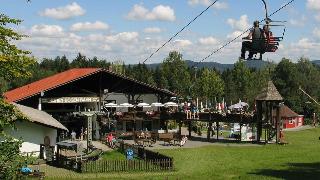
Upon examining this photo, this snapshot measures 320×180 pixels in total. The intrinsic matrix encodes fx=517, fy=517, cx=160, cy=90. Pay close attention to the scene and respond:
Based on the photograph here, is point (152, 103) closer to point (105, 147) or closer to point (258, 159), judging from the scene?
point (105, 147)

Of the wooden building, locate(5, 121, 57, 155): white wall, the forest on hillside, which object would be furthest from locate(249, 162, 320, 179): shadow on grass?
the forest on hillside

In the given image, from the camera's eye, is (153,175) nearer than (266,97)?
Yes

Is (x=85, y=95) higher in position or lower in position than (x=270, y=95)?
higher

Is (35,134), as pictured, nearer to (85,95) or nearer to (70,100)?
(70,100)

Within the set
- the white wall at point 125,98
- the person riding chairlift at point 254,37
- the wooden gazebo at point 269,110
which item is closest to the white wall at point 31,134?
the wooden gazebo at point 269,110

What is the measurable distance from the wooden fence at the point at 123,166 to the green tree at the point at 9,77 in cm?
1278

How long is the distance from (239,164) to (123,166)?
8.31 meters

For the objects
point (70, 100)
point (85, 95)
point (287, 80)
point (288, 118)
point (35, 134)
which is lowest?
point (288, 118)

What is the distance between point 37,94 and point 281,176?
91.3ft

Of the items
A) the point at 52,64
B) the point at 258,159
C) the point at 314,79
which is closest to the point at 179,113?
the point at 258,159

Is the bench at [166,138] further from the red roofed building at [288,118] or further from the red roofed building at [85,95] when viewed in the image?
the red roofed building at [288,118]

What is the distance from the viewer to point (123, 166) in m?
31.5

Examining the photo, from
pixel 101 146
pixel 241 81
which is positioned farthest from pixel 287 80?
pixel 101 146

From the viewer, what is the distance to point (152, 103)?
58844 millimetres
